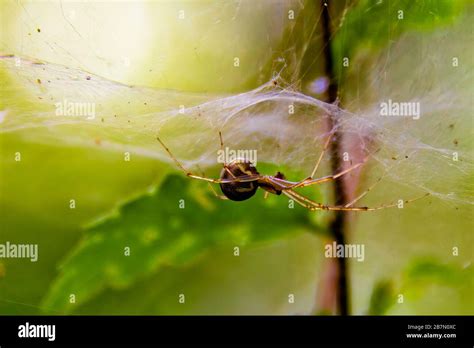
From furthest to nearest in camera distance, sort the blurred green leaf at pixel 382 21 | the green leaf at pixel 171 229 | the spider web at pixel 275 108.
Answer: the spider web at pixel 275 108 → the blurred green leaf at pixel 382 21 → the green leaf at pixel 171 229

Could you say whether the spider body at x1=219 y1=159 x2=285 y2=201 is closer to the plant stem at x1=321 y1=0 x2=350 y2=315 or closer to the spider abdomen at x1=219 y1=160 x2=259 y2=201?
the spider abdomen at x1=219 y1=160 x2=259 y2=201

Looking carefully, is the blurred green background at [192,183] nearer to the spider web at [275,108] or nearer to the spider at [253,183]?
the spider web at [275,108]

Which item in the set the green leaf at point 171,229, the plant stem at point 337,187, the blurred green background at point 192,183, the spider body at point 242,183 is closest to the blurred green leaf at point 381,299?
the plant stem at point 337,187

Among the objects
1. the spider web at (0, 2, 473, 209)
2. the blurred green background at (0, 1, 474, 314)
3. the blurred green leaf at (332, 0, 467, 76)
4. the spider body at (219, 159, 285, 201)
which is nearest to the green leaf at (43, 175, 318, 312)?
the spider body at (219, 159, 285, 201)

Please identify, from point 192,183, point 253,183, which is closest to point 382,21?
point 253,183

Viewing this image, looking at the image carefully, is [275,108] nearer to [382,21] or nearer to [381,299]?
[382,21]

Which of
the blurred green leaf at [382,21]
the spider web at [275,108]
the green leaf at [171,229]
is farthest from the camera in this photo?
the spider web at [275,108]
